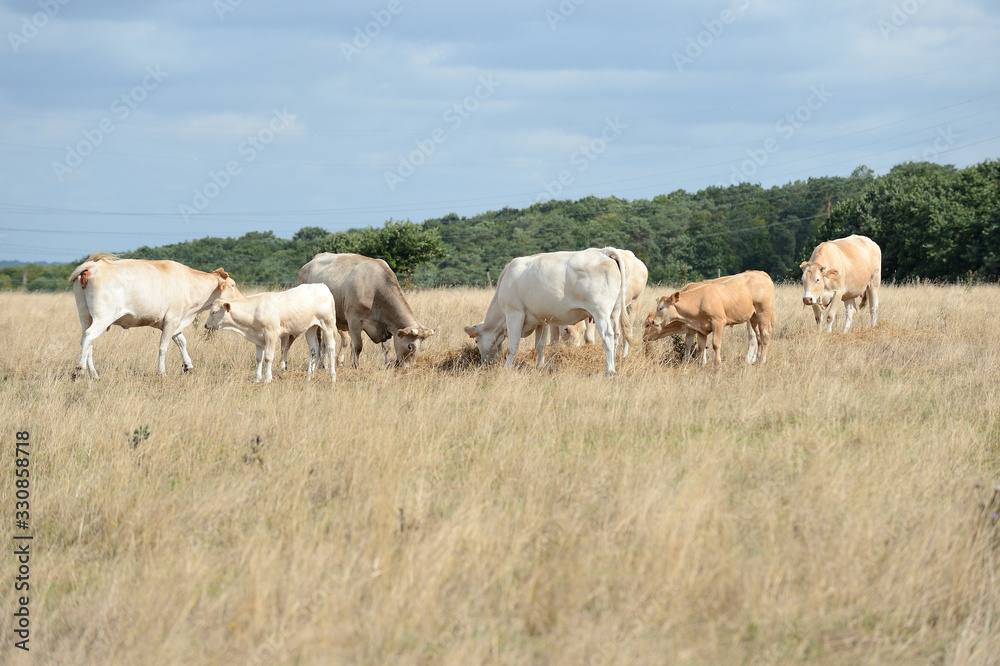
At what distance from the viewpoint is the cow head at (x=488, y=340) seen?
1361 centimetres

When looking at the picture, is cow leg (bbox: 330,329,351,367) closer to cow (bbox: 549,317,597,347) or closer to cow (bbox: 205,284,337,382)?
cow (bbox: 205,284,337,382)

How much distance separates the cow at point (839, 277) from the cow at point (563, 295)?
5.07 metres

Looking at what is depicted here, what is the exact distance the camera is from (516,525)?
17.4 ft

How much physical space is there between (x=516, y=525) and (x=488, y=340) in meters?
8.42

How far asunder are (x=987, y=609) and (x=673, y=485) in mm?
2203

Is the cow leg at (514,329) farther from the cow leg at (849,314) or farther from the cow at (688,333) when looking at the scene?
the cow leg at (849,314)

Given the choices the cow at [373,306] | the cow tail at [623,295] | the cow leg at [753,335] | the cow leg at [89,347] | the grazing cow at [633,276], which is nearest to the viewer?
the cow leg at [89,347]

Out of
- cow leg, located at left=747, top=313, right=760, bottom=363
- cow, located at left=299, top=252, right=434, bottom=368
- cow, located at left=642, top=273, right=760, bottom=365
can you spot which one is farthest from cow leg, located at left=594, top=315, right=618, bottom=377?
cow, located at left=299, top=252, right=434, bottom=368

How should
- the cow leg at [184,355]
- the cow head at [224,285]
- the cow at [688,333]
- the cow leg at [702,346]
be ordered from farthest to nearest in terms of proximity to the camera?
the cow head at [224,285] < the cow leg at [184,355] < the cow leg at [702,346] < the cow at [688,333]

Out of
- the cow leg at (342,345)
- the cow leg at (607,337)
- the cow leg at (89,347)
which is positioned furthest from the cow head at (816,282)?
the cow leg at (89,347)

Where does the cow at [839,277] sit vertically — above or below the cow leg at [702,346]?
above

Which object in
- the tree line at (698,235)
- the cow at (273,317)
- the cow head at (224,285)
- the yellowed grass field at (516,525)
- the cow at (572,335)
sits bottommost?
the yellowed grass field at (516,525)

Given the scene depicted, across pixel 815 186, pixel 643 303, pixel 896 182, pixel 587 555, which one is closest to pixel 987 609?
pixel 587 555

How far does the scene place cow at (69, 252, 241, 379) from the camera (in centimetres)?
1211
